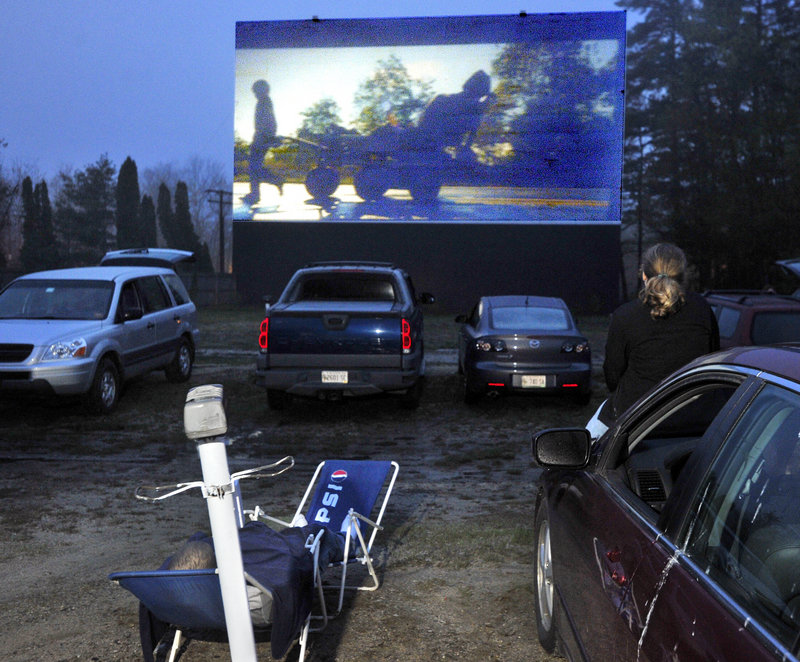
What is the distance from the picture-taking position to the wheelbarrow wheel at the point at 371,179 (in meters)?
32.2

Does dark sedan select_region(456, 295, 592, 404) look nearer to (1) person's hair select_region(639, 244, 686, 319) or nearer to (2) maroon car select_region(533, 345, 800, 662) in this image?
(1) person's hair select_region(639, 244, 686, 319)

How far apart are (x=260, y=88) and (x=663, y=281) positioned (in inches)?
1138

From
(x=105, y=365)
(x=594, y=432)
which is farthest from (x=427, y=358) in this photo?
(x=594, y=432)

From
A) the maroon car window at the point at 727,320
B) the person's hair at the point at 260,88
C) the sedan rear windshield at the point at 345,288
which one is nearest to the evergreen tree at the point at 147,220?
the person's hair at the point at 260,88

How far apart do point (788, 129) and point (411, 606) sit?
1476 inches

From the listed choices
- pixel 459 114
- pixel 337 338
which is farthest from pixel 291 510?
pixel 459 114

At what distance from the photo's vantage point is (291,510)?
22.9ft

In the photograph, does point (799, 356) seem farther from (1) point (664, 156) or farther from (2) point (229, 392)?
(1) point (664, 156)

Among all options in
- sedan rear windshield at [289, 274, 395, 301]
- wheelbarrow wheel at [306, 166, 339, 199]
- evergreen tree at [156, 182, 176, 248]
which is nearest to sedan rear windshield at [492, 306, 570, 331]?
sedan rear windshield at [289, 274, 395, 301]

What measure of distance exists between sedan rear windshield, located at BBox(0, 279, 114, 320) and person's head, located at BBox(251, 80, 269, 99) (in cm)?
2036

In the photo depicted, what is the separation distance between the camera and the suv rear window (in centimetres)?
1030

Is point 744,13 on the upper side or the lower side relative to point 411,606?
upper

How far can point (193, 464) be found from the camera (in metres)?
8.83

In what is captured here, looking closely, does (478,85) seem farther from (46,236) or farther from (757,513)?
(46,236)
